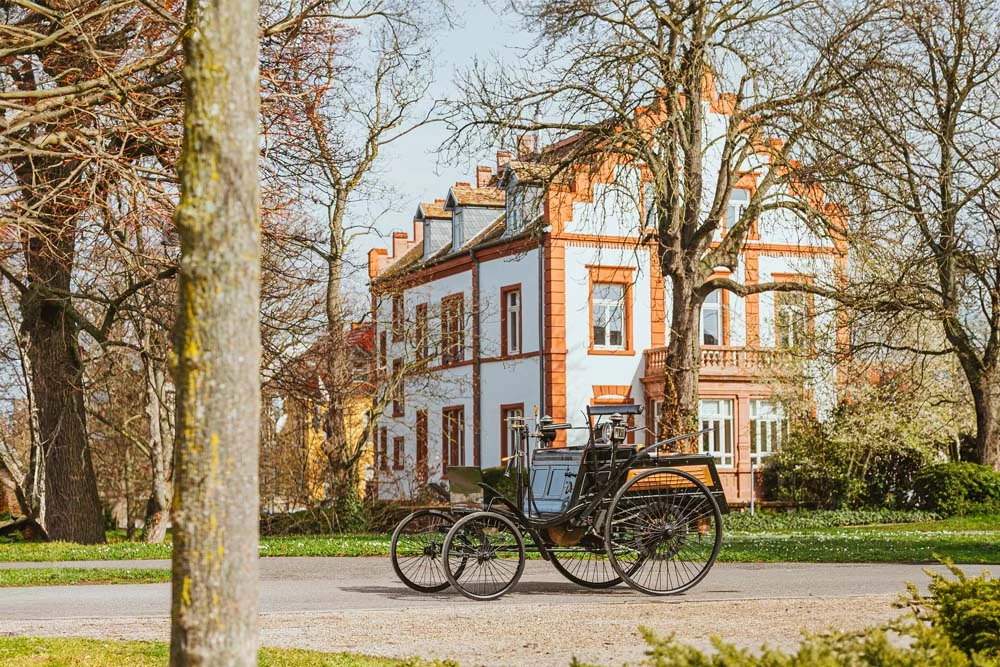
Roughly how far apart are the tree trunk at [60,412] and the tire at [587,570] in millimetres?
10619

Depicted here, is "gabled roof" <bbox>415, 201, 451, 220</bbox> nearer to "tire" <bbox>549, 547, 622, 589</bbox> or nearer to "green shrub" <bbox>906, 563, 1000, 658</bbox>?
"tire" <bbox>549, 547, 622, 589</bbox>

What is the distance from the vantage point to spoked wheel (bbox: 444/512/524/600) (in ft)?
37.7

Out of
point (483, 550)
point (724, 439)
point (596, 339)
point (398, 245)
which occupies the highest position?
point (398, 245)

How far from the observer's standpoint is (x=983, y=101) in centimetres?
2392

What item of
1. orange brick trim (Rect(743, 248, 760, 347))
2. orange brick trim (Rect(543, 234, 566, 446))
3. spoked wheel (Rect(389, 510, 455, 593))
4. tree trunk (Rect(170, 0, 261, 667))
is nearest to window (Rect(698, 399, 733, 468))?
orange brick trim (Rect(743, 248, 760, 347))

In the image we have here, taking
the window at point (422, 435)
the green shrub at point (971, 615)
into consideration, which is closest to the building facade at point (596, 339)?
the window at point (422, 435)

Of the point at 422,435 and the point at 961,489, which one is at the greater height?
the point at 422,435

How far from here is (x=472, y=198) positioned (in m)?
46.2

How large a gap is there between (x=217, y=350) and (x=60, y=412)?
19.7 metres

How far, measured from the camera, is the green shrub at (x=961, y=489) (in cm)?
3006

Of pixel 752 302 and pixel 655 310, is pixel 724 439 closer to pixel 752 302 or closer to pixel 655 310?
pixel 655 310

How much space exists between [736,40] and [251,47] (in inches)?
832

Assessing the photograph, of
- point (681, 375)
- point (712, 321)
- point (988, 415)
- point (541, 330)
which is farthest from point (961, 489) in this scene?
point (541, 330)

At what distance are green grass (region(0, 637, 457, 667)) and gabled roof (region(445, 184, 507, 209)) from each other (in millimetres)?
37746
